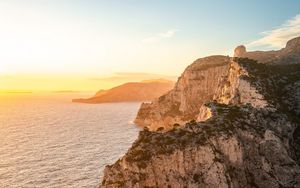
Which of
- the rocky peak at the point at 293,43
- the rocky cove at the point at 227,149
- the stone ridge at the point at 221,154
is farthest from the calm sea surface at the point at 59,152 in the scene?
the rocky peak at the point at 293,43

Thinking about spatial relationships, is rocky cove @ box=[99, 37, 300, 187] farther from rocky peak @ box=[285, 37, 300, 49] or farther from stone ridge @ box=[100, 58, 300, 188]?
rocky peak @ box=[285, 37, 300, 49]

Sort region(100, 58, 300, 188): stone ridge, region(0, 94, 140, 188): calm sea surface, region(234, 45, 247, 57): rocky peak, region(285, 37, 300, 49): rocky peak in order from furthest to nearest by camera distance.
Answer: region(234, 45, 247, 57): rocky peak < region(285, 37, 300, 49): rocky peak < region(0, 94, 140, 188): calm sea surface < region(100, 58, 300, 188): stone ridge

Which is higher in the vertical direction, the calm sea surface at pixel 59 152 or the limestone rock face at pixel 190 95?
the limestone rock face at pixel 190 95

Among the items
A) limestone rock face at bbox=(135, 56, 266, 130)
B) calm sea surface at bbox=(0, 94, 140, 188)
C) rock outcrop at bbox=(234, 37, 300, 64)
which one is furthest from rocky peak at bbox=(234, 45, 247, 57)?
calm sea surface at bbox=(0, 94, 140, 188)

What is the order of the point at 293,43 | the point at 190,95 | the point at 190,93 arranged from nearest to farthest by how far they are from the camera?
1. the point at 190,95
2. the point at 190,93
3. the point at 293,43

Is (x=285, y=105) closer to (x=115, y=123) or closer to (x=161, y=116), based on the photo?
(x=161, y=116)

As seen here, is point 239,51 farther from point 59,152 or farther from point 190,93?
point 59,152

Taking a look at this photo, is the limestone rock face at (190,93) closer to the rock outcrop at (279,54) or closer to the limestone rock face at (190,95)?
the limestone rock face at (190,95)

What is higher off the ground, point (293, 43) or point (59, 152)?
point (293, 43)

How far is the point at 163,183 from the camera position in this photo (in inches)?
2130

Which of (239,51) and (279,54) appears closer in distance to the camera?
(279,54)

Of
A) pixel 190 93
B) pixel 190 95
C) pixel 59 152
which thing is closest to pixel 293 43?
pixel 190 93

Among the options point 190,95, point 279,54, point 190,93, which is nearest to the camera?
point 190,95

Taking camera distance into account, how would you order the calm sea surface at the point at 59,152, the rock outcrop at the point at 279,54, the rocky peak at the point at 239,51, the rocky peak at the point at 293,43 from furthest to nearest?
the rocky peak at the point at 239,51
the rocky peak at the point at 293,43
the rock outcrop at the point at 279,54
the calm sea surface at the point at 59,152
